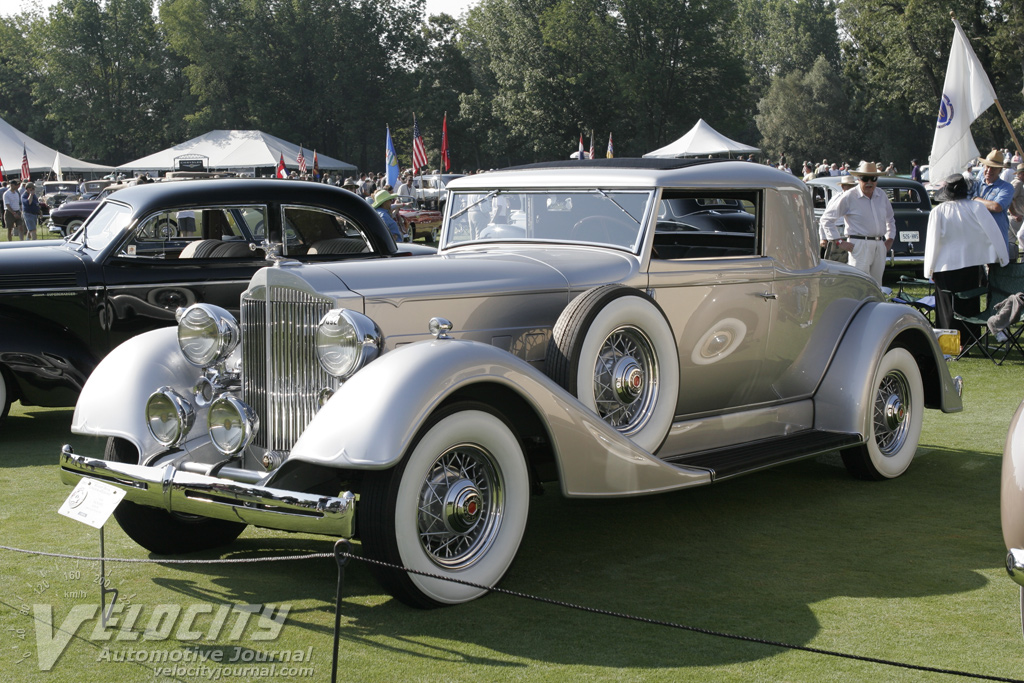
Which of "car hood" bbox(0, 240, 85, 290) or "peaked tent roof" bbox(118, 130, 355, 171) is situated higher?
"peaked tent roof" bbox(118, 130, 355, 171)

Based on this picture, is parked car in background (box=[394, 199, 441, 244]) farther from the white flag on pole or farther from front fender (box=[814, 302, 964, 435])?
front fender (box=[814, 302, 964, 435])

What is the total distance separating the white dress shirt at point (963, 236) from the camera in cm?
997

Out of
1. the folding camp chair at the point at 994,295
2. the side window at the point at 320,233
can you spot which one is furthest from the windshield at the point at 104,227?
the folding camp chair at the point at 994,295

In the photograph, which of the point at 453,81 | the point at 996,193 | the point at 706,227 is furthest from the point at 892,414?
the point at 453,81

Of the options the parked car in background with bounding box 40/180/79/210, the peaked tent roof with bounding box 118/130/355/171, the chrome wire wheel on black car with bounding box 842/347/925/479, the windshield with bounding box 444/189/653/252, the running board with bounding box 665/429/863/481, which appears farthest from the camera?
the peaked tent roof with bounding box 118/130/355/171

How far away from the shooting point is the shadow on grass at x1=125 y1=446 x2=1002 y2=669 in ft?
11.8

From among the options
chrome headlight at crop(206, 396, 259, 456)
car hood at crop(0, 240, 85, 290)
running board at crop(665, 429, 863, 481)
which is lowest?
running board at crop(665, 429, 863, 481)

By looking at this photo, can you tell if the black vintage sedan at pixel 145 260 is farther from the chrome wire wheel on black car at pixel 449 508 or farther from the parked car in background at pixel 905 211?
the parked car in background at pixel 905 211

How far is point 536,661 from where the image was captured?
11.0 ft

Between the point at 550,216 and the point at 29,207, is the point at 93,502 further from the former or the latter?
the point at 29,207

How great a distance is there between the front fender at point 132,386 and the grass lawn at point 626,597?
63 centimetres

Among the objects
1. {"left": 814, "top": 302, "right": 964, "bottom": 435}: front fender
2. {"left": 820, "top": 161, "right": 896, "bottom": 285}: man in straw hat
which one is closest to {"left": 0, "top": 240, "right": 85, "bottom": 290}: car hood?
{"left": 814, "top": 302, "right": 964, "bottom": 435}: front fender

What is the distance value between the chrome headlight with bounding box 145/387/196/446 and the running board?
7.26 feet

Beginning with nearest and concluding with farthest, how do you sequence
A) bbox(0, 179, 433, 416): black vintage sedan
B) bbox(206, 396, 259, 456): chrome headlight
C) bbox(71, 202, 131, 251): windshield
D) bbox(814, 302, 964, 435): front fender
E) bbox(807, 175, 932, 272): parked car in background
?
bbox(206, 396, 259, 456): chrome headlight < bbox(814, 302, 964, 435): front fender < bbox(0, 179, 433, 416): black vintage sedan < bbox(71, 202, 131, 251): windshield < bbox(807, 175, 932, 272): parked car in background
